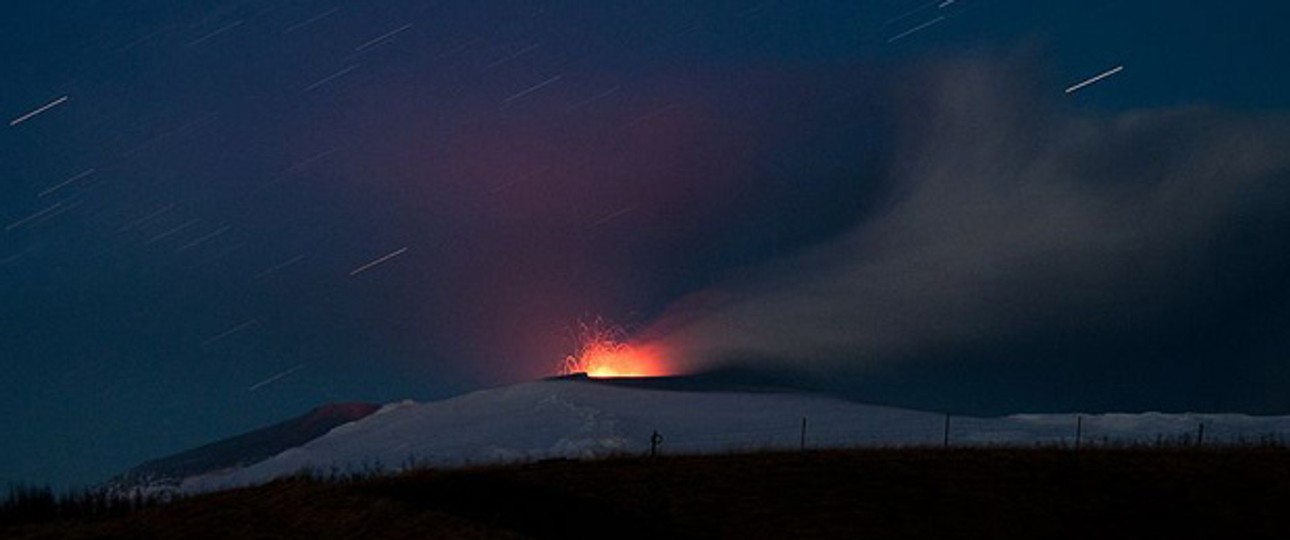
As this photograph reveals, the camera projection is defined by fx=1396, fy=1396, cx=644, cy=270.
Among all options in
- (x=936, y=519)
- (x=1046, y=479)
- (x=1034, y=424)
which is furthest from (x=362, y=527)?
(x=1034, y=424)

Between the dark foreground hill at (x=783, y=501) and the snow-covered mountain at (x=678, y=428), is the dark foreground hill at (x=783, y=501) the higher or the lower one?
the lower one

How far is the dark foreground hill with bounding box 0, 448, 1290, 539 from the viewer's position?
3203cm

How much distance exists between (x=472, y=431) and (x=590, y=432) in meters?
20.0

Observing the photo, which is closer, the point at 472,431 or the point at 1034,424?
the point at 1034,424

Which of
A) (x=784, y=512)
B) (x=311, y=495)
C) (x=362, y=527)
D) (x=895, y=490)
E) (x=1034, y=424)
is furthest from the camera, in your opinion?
(x=1034, y=424)

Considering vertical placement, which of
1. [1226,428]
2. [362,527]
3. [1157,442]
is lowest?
[362,527]

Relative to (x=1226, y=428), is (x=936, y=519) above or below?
below

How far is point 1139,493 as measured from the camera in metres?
39.9

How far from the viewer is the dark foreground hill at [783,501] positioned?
105ft

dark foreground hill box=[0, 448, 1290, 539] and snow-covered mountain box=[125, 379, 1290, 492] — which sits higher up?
snow-covered mountain box=[125, 379, 1290, 492]

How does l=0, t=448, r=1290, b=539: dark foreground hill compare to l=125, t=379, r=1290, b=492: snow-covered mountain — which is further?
l=125, t=379, r=1290, b=492: snow-covered mountain

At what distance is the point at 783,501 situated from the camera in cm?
3744

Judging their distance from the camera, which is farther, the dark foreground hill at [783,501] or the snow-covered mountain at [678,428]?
the snow-covered mountain at [678,428]

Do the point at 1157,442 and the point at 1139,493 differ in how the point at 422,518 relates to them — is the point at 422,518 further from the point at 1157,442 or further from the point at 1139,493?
the point at 1157,442
